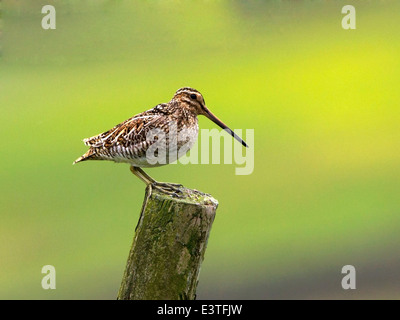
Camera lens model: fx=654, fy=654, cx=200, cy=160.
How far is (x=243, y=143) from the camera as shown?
19.8 feet

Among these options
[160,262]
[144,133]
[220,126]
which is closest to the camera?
[160,262]

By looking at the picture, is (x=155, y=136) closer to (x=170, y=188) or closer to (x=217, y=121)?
(x=170, y=188)

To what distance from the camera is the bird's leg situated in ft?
16.4

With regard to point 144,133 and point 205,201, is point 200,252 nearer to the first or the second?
point 205,201

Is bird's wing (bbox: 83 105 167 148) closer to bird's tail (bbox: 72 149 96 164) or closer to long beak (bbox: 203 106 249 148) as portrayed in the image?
bird's tail (bbox: 72 149 96 164)

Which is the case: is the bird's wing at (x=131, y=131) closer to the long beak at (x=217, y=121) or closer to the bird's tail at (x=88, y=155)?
the bird's tail at (x=88, y=155)

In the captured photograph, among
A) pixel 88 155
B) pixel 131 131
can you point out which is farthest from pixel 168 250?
pixel 88 155

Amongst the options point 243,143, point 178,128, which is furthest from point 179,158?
point 243,143

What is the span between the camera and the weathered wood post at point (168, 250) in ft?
14.9

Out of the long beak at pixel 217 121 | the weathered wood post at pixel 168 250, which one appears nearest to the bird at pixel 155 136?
the long beak at pixel 217 121

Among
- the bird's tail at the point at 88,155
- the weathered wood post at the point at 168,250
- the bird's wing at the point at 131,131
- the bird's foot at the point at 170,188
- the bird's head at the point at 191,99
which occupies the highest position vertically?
the bird's head at the point at 191,99

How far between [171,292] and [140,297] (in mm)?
228

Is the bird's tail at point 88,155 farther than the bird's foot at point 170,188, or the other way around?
the bird's tail at point 88,155

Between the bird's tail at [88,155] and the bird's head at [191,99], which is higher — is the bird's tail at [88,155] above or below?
below
